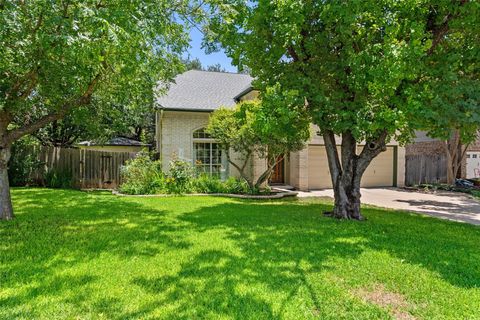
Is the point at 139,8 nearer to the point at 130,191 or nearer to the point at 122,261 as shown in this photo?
the point at 122,261

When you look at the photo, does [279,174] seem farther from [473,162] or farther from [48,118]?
[473,162]

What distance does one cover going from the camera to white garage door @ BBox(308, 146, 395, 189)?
16219 millimetres

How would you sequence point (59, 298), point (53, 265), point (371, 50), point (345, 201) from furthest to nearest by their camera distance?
point (345, 201), point (371, 50), point (53, 265), point (59, 298)

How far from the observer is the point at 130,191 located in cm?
1255

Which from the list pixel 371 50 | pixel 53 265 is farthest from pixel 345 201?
pixel 53 265

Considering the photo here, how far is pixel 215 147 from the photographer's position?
1554cm

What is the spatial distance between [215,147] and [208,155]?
1.83ft

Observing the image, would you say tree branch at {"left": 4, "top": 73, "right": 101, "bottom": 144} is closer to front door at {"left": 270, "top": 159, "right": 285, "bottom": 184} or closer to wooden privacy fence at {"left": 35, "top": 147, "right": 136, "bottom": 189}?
wooden privacy fence at {"left": 35, "top": 147, "right": 136, "bottom": 189}

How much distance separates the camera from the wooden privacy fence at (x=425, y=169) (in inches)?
713

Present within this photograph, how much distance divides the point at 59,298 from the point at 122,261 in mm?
1206

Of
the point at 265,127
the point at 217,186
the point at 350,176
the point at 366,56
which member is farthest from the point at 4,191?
the point at 366,56

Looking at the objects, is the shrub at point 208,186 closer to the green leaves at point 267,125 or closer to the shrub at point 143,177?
the shrub at point 143,177

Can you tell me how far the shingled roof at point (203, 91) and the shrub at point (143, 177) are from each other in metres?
2.74

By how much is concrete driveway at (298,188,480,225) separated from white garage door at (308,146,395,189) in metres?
0.91
